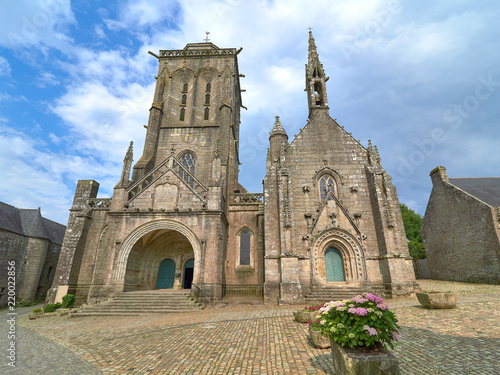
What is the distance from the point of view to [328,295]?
1405 cm

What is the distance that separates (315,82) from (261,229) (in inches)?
568

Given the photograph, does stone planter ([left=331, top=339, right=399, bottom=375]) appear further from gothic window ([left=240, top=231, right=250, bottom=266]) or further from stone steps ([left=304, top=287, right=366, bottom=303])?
gothic window ([left=240, top=231, right=250, bottom=266])

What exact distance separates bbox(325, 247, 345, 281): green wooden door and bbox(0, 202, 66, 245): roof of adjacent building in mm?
27436

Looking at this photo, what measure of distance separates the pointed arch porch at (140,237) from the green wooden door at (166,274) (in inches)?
142

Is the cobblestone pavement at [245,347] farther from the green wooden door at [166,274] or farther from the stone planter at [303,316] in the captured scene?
the green wooden door at [166,274]

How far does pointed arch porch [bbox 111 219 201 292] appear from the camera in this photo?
14703 mm

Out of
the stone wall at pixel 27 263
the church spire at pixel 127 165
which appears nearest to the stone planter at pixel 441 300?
the church spire at pixel 127 165

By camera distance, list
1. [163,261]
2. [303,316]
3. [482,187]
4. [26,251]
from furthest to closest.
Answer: [26,251] < [482,187] < [163,261] < [303,316]

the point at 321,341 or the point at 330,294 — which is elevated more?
the point at 330,294

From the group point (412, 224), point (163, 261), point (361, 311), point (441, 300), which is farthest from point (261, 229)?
point (412, 224)

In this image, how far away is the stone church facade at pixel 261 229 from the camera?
14.7m

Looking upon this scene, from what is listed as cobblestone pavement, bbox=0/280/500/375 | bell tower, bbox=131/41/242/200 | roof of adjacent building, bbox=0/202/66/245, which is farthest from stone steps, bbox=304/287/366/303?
roof of adjacent building, bbox=0/202/66/245

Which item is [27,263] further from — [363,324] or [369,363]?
[369,363]

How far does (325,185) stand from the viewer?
688 inches
